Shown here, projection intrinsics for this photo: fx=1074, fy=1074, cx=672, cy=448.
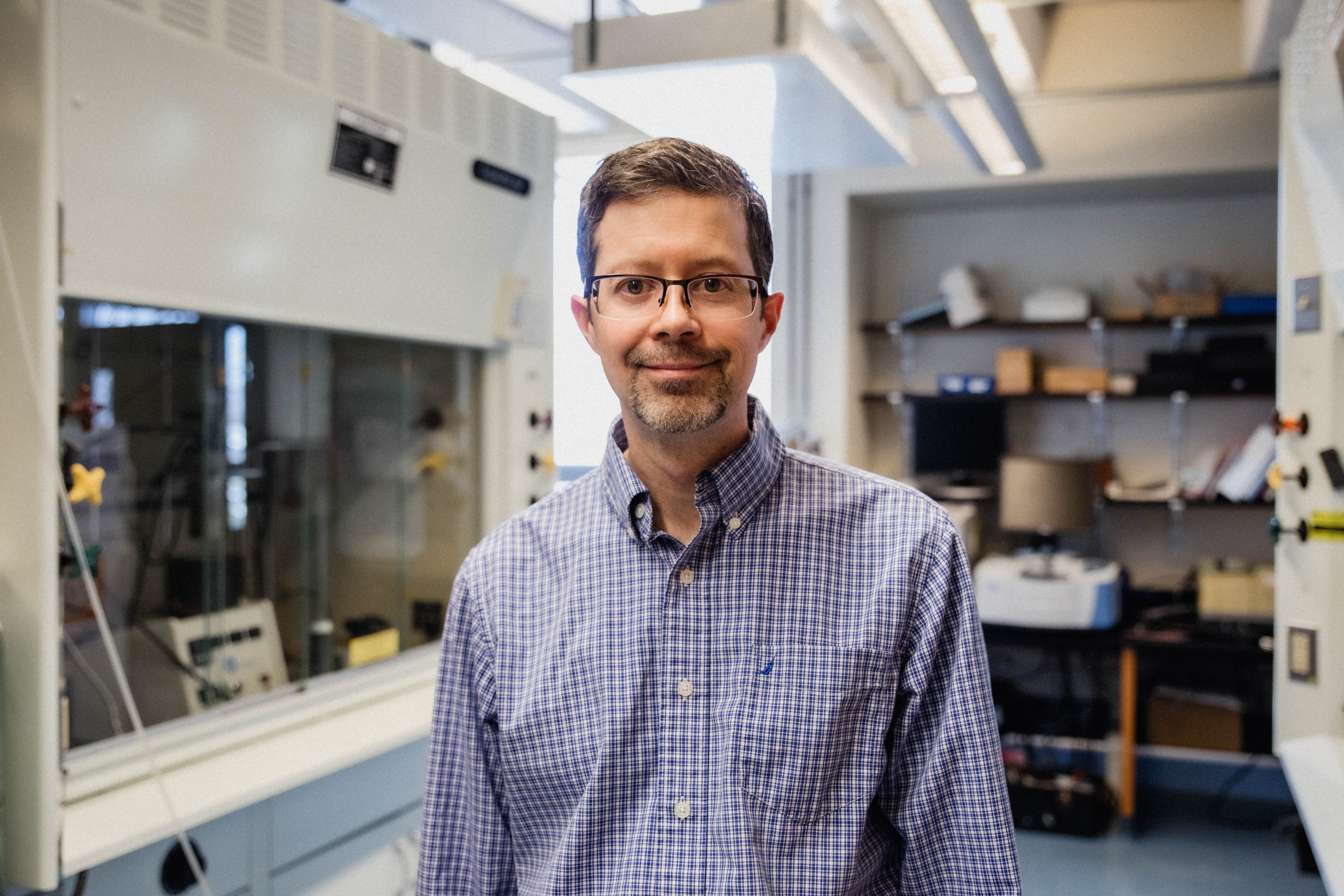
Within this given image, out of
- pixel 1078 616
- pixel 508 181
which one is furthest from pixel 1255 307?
pixel 508 181

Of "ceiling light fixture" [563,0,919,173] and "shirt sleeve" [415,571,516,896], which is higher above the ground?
"ceiling light fixture" [563,0,919,173]

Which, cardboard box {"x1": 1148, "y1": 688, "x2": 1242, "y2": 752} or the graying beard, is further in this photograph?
cardboard box {"x1": 1148, "y1": 688, "x2": 1242, "y2": 752}

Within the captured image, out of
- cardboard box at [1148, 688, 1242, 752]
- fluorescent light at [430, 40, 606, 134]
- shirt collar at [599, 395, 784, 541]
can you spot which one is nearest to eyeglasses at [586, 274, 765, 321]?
shirt collar at [599, 395, 784, 541]

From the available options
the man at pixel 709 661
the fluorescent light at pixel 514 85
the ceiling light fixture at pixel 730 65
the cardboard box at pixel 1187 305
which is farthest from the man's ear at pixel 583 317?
the cardboard box at pixel 1187 305

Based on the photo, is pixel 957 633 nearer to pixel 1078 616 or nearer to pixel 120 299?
pixel 120 299

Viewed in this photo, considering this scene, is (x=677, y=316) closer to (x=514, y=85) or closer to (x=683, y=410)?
(x=683, y=410)

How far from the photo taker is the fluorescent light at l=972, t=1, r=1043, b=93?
3141 mm

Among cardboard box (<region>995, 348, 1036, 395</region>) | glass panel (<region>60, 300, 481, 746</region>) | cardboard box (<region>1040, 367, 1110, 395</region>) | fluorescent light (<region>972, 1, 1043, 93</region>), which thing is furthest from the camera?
cardboard box (<region>995, 348, 1036, 395</region>)

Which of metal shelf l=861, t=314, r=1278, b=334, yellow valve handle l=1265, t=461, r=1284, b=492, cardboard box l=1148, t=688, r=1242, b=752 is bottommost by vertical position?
cardboard box l=1148, t=688, r=1242, b=752

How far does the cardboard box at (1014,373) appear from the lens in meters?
4.45

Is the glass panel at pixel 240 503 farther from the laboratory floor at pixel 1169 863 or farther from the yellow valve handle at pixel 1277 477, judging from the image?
the laboratory floor at pixel 1169 863

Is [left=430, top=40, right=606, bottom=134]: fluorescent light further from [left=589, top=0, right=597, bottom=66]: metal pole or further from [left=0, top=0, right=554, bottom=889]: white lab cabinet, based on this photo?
[left=0, top=0, right=554, bottom=889]: white lab cabinet

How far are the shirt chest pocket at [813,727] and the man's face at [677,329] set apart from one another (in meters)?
0.25

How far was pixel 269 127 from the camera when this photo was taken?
77.4 inches
